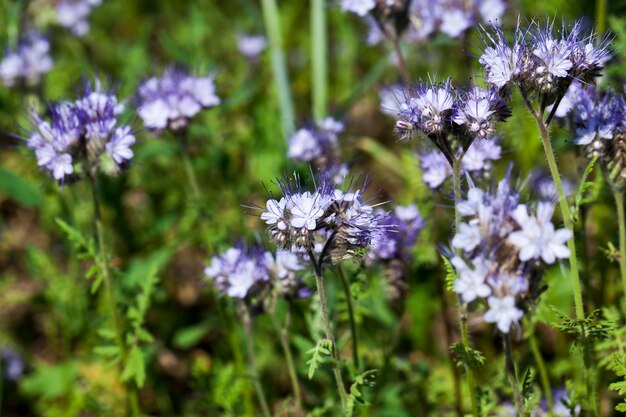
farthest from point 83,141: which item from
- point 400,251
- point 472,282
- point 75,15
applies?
point 75,15

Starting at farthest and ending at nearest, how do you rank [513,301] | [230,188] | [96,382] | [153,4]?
[153,4] < [230,188] < [96,382] < [513,301]

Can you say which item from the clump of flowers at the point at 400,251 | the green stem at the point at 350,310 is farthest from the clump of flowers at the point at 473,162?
the green stem at the point at 350,310

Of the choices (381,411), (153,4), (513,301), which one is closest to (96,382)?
(381,411)

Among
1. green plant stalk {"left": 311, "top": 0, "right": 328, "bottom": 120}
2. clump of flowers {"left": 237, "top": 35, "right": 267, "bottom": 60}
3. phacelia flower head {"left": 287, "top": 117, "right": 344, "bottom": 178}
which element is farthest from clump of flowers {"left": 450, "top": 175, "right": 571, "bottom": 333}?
clump of flowers {"left": 237, "top": 35, "right": 267, "bottom": 60}

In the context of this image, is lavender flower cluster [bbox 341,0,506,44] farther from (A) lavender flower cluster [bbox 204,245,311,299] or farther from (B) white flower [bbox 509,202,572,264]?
(B) white flower [bbox 509,202,572,264]

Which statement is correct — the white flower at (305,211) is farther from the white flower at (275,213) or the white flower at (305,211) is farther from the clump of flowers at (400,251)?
the clump of flowers at (400,251)

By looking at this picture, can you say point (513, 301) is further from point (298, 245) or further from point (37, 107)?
point (37, 107)

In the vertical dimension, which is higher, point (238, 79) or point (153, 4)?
point (153, 4)
